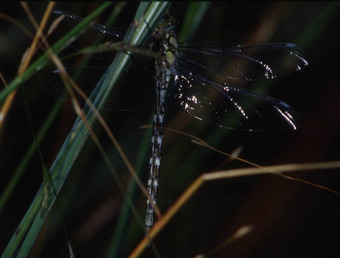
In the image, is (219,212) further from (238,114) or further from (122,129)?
(238,114)

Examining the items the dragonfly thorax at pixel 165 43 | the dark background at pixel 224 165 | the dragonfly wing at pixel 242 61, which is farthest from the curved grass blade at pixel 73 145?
the dark background at pixel 224 165

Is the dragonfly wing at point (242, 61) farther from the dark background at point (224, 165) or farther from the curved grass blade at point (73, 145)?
the curved grass blade at point (73, 145)

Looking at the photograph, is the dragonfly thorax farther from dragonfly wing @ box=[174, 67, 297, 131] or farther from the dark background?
the dark background

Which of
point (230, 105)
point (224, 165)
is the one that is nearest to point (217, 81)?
point (230, 105)

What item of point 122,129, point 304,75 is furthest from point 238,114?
point 304,75

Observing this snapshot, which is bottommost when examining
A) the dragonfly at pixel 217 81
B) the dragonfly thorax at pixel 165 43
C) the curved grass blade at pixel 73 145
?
the curved grass blade at pixel 73 145

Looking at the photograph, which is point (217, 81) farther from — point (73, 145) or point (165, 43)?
point (73, 145)
